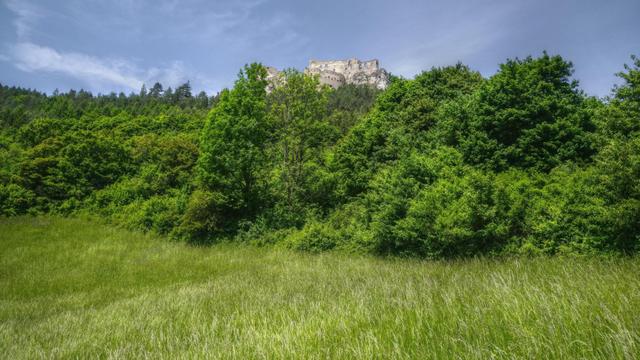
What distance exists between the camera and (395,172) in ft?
49.8

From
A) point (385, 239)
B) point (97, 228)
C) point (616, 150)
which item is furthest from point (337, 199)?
point (97, 228)

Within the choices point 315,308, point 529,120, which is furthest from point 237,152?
point 315,308

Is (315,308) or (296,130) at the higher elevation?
(296,130)

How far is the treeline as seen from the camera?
1105 cm

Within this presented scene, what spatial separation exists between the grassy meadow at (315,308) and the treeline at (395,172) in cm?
191

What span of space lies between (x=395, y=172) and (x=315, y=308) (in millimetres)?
10535

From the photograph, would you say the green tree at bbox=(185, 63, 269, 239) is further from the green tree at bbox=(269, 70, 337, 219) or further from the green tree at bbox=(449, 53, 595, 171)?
the green tree at bbox=(449, 53, 595, 171)

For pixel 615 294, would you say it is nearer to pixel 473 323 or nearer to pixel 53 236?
pixel 473 323

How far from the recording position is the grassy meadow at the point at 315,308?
2.85 meters

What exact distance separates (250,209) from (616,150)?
18.9 meters

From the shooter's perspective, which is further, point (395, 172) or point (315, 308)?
point (395, 172)

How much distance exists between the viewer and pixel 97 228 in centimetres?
2581

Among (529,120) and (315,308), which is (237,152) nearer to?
(529,120)

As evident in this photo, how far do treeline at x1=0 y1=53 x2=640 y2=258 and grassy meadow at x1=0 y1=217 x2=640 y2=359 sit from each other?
6.27 ft
